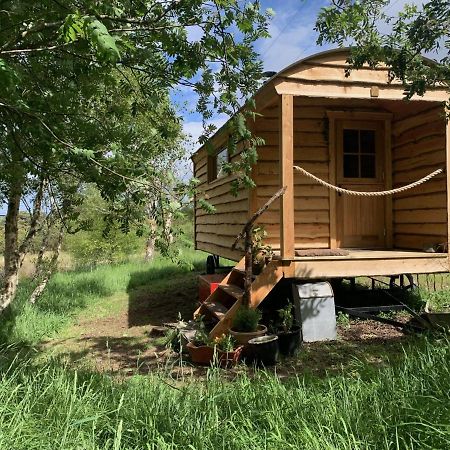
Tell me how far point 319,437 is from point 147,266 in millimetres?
13130

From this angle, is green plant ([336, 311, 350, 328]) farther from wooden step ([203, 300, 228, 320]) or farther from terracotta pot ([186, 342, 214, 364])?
terracotta pot ([186, 342, 214, 364])

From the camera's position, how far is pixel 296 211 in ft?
23.9

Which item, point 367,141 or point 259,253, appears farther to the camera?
point 367,141

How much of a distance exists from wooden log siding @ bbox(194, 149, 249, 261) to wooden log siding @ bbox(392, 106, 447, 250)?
99.9 inches

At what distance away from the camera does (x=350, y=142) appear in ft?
25.2

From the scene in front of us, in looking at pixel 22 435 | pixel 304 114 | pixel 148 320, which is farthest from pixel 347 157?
pixel 22 435

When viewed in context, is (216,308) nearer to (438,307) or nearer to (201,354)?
(201,354)

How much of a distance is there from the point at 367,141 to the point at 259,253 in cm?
294

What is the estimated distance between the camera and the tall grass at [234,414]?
7.82ft

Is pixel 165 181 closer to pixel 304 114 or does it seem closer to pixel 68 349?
pixel 68 349

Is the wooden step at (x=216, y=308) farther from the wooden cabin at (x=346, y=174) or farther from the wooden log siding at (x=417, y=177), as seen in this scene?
the wooden log siding at (x=417, y=177)

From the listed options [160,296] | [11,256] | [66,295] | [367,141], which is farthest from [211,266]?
[367,141]

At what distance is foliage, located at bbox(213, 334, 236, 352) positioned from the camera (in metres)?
5.12

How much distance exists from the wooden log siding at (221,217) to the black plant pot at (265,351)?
194 centimetres
